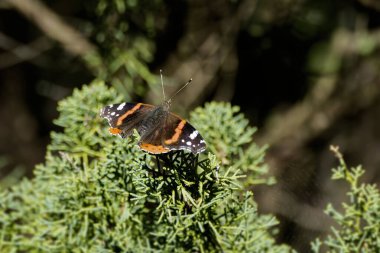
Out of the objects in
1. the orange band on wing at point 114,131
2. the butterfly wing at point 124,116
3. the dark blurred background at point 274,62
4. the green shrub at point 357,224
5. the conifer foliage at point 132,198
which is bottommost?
the green shrub at point 357,224

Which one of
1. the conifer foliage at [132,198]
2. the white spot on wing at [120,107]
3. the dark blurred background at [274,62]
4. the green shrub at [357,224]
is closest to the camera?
the conifer foliage at [132,198]

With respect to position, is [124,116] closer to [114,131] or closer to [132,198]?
[114,131]

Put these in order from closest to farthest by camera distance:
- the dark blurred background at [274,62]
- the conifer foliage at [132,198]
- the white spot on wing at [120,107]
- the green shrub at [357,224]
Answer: the conifer foliage at [132,198]
the green shrub at [357,224]
the white spot on wing at [120,107]
the dark blurred background at [274,62]

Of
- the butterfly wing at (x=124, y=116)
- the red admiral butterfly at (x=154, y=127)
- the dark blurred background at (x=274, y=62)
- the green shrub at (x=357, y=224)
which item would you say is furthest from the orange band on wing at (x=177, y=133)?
→ the dark blurred background at (x=274, y=62)

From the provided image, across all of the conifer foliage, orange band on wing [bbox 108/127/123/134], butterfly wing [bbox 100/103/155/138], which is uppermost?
butterfly wing [bbox 100/103/155/138]

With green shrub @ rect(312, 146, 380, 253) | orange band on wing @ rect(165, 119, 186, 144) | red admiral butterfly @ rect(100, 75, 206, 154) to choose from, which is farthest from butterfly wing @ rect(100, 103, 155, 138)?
green shrub @ rect(312, 146, 380, 253)

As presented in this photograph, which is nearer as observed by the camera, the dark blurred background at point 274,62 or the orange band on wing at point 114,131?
the orange band on wing at point 114,131

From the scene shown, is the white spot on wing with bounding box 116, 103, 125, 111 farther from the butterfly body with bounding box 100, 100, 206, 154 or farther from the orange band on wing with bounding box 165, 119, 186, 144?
the orange band on wing with bounding box 165, 119, 186, 144

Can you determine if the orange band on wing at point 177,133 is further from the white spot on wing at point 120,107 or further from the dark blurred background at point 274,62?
the dark blurred background at point 274,62

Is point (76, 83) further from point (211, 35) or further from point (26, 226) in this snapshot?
point (26, 226)
